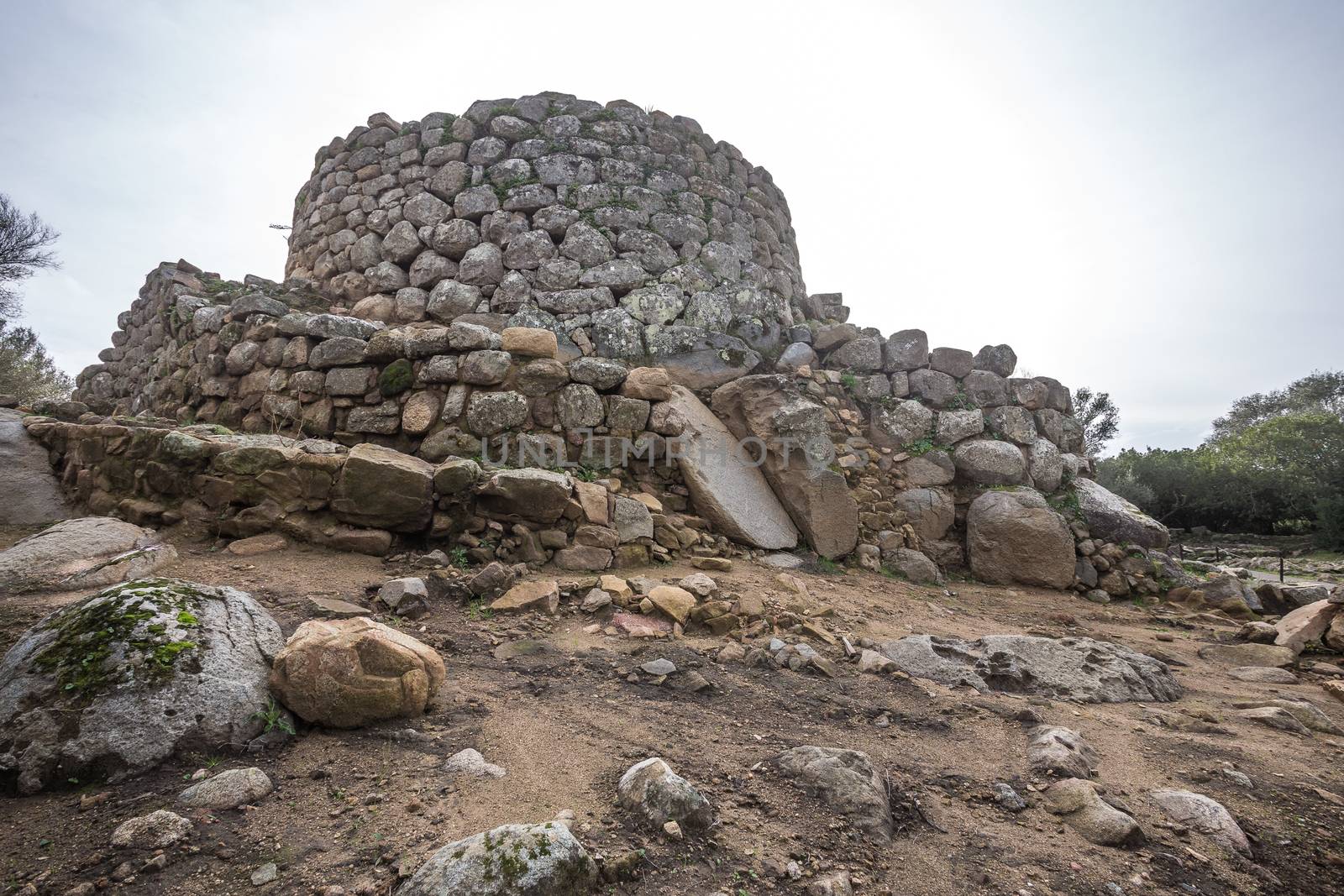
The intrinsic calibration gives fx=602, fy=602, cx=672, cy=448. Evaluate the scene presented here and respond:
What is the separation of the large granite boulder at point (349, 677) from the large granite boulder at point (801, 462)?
4.45 metres

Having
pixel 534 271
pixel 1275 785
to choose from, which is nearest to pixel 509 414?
pixel 534 271

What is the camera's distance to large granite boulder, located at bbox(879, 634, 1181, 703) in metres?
3.60

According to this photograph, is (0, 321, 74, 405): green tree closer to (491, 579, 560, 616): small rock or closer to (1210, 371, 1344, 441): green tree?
(491, 579, 560, 616): small rock

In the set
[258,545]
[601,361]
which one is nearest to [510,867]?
[258,545]

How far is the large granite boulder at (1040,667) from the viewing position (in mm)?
3604

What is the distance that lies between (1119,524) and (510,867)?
7.82 meters

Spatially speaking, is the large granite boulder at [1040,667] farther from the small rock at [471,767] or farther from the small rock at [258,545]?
the small rock at [258,545]

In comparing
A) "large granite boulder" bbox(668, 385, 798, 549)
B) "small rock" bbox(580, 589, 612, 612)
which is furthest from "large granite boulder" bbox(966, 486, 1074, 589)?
"small rock" bbox(580, 589, 612, 612)

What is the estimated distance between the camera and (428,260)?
8047mm

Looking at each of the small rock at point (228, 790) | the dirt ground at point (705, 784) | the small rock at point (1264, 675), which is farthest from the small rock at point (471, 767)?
the small rock at point (1264, 675)

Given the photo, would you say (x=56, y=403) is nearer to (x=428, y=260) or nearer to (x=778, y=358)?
(x=428, y=260)

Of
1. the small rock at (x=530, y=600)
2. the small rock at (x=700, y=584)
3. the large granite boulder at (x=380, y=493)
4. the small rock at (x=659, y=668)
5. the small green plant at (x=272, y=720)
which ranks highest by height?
the large granite boulder at (x=380, y=493)

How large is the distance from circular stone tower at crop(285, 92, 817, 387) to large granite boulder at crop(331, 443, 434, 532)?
3215 millimetres

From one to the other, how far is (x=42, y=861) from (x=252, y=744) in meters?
0.61
